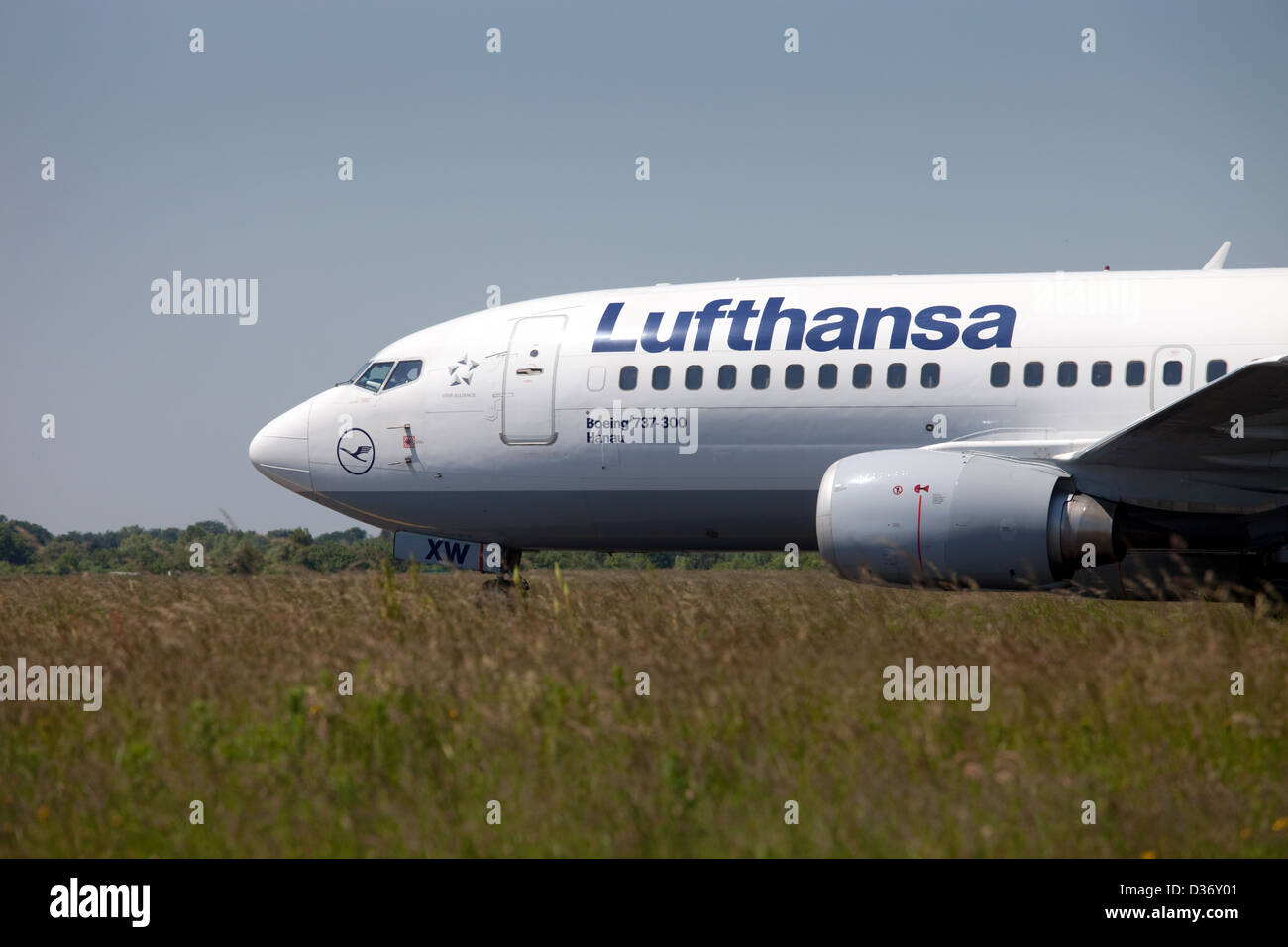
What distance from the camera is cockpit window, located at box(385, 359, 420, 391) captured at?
14.4 metres

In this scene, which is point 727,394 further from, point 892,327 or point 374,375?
point 374,375

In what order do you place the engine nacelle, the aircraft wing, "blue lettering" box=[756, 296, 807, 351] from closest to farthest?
1. the aircraft wing
2. the engine nacelle
3. "blue lettering" box=[756, 296, 807, 351]

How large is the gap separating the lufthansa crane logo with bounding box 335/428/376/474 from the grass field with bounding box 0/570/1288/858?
4.28 meters

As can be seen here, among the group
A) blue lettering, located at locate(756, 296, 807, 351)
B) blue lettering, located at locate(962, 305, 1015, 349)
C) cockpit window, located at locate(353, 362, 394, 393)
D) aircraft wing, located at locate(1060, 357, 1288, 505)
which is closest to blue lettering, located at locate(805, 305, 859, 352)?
blue lettering, located at locate(756, 296, 807, 351)

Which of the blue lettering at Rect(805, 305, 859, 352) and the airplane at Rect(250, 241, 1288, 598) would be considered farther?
the blue lettering at Rect(805, 305, 859, 352)

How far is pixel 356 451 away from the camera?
1416cm

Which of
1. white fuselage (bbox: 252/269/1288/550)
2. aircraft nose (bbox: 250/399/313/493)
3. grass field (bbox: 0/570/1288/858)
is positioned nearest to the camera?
grass field (bbox: 0/570/1288/858)

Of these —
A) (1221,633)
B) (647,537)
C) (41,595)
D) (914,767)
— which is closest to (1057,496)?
(1221,633)

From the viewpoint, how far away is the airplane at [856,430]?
1074 centimetres

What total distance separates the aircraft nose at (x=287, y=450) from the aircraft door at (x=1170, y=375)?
945 cm

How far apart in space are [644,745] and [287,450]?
949cm

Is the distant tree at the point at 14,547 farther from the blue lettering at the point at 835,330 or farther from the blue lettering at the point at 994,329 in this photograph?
the blue lettering at the point at 994,329

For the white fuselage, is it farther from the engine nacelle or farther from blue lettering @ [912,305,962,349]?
the engine nacelle

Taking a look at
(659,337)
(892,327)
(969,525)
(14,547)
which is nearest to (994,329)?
(892,327)
